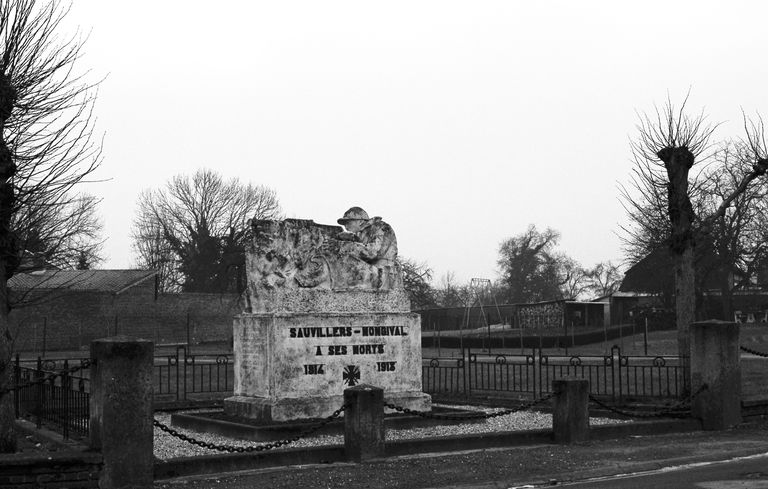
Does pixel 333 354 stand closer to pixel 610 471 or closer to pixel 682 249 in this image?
pixel 610 471

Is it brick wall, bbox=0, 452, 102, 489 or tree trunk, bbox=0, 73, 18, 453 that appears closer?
brick wall, bbox=0, 452, 102, 489

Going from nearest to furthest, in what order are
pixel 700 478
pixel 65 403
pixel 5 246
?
pixel 700 478 < pixel 5 246 < pixel 65 403

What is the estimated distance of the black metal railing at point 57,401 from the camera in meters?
12.9

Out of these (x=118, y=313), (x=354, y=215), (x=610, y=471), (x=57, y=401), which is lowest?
(x=610, y=471)

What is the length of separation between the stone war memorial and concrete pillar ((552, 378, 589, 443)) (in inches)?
140

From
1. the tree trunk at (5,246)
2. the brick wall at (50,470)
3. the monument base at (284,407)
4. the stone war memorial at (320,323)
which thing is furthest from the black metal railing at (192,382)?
the brick wall at (50,470)

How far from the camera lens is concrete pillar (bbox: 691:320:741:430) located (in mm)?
15711

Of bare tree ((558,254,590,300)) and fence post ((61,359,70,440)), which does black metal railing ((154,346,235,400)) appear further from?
bare tree ((558,254,590,300))

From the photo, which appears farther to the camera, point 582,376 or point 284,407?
point 582,376

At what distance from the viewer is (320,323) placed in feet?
52.5

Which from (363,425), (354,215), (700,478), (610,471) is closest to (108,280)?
(354,215)

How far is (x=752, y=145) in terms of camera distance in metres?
20.9

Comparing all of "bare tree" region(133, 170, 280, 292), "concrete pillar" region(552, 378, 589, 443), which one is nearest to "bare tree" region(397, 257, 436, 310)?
"bare tree" region(133, 170, 280, 292)

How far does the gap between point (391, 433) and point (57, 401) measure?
5244mm
